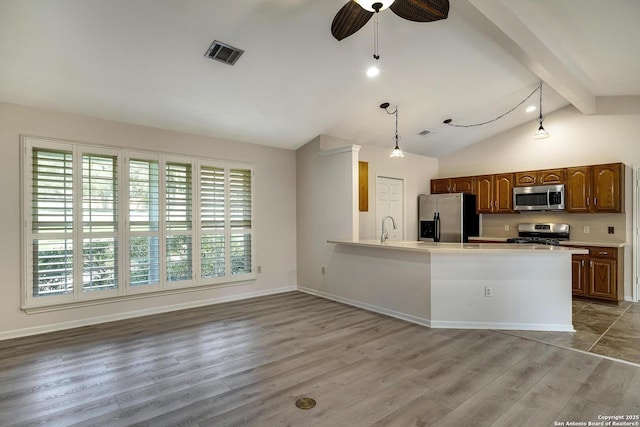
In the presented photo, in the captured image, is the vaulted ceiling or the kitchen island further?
the kitchen island

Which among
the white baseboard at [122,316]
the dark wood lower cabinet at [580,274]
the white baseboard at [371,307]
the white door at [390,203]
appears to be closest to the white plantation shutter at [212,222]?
the white baseboard at [122,316]

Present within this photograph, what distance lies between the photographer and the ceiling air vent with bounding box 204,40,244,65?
332cm

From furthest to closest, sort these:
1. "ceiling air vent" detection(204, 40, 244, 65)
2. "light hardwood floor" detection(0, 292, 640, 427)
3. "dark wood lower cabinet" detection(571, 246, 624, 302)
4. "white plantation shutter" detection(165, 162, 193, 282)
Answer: "dark wood lower cabinet" detection(571, 246, 624, 302)
"white plantation shutter" detection(165, 162, 193, 282)
"ceiling air vent" detection(204, 40, 244, 65)
"light hardwood floor" detection(0, 292, 640, 427)

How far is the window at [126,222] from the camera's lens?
3842 millimetres

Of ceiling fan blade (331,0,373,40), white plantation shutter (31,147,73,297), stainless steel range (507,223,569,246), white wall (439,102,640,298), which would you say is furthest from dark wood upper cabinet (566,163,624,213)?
white plantation shutter (31,147,73,297)

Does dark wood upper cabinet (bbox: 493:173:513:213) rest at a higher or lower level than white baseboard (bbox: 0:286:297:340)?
higher

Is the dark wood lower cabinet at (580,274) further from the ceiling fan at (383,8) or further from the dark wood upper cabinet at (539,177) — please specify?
the ceiling fan at (383,8)

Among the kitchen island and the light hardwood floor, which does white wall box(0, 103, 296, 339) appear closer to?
the light hardwood floor

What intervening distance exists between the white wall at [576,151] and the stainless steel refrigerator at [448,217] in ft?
1.52

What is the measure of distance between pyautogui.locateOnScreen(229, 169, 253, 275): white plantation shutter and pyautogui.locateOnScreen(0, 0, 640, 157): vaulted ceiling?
633 mm

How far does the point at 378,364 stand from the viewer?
2992mm

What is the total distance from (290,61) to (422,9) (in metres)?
1.75

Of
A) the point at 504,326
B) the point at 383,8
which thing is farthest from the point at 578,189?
the point at 383,8

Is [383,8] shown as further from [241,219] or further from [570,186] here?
[570,186]
